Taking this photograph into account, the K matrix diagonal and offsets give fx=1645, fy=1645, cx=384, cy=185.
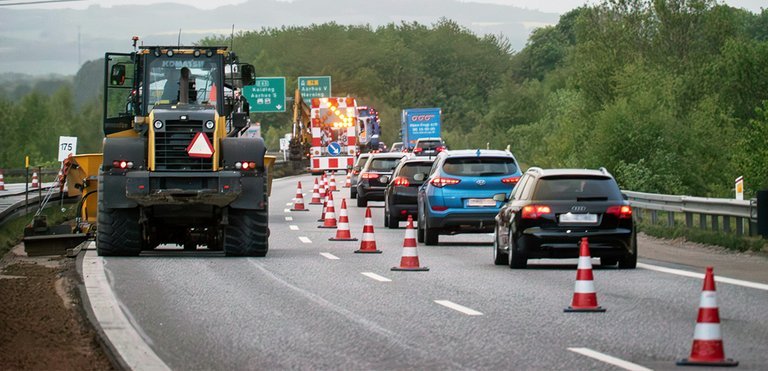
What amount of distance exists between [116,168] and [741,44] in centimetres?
6907

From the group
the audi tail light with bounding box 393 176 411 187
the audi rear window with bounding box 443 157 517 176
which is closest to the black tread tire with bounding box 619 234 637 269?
the audi rear window with bounding box 443 157 517 176

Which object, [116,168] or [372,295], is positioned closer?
[372,295]

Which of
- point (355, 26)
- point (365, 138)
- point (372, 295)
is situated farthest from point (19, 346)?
point (355, 26)

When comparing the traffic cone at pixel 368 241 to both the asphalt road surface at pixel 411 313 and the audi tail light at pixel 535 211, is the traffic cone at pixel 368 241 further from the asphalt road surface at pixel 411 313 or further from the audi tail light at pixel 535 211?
the audi tail light at pixel 535 211

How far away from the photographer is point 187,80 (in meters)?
25.0

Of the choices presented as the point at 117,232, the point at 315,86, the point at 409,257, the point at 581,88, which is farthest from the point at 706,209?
the point at 315,86

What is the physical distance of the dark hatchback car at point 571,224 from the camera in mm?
20312

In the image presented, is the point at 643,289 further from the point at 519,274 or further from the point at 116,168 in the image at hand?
the point at 116,168

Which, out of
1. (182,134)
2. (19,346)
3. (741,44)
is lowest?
(19,346)

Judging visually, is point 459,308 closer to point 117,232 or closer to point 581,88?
point 117,232

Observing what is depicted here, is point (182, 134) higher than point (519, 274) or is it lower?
higher

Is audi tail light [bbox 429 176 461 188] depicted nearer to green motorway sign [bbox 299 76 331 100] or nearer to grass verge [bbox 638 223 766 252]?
grass verge [bbox 638 223 766 252]

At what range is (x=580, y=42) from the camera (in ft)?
322

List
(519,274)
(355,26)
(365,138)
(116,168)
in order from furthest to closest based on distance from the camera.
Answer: (355,26)
(365,138)
(116,168)
(519,274)
